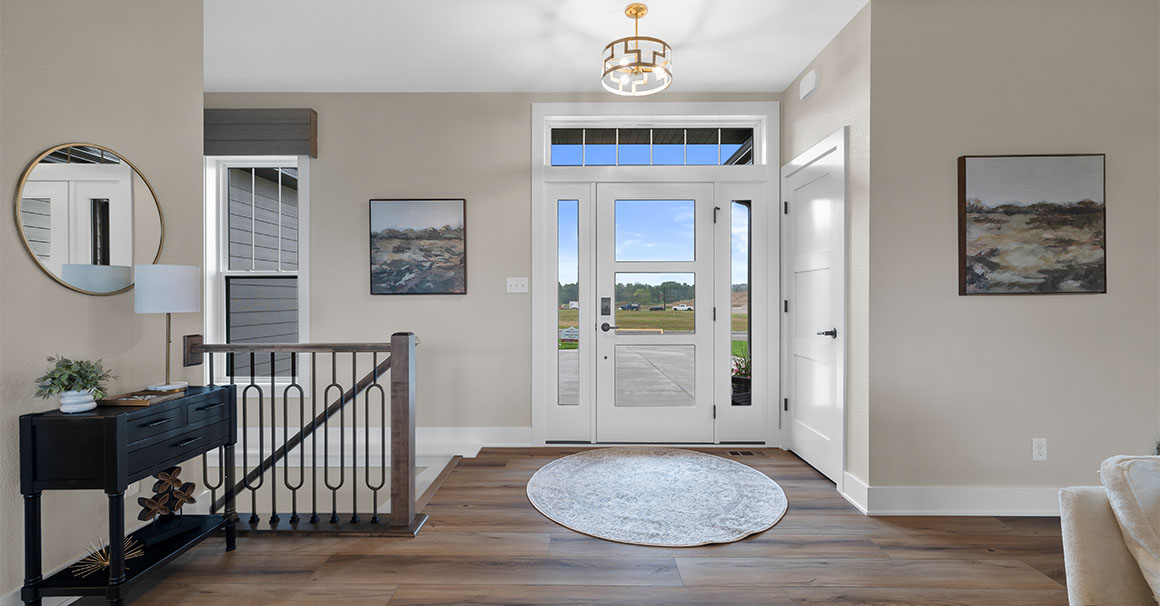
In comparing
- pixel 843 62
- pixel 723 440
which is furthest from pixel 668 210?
pixel 723 440

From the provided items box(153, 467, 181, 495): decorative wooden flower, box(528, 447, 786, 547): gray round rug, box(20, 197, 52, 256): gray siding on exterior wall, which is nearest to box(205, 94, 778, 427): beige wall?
box(528, 447, 786, 547): gray round rug

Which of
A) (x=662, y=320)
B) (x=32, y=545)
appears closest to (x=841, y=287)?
(x=662, y=320)

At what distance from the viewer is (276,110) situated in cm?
419

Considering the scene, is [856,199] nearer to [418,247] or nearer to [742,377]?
[742,377]

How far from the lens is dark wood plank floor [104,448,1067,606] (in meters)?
2.18

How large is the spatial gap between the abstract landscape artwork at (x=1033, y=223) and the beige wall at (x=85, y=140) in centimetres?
411

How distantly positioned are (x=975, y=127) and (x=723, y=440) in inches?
106

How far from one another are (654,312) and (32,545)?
11.8ft

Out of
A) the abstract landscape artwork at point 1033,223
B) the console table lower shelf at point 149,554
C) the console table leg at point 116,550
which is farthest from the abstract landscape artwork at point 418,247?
the abstract landscape artwork at point 1033,223

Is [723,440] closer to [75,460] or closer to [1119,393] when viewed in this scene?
[1119,393]

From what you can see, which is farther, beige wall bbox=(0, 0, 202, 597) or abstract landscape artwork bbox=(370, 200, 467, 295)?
abstract landscape artwork bbox=(370, 200, 467, 295)

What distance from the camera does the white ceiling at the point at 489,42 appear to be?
307 cm

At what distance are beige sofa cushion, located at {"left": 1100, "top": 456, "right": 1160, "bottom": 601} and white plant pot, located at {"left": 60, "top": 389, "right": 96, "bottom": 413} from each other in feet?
10.5

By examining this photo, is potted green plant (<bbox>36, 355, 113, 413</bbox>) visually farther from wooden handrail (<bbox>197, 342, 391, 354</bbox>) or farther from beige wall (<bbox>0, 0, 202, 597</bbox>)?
wooden handrail (<bbox>197, 342, 391, 354</bbox>)
